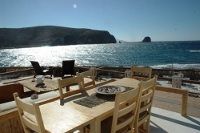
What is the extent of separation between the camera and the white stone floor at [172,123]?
245 centimetres

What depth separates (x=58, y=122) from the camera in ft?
4.15

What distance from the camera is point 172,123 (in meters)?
2.66

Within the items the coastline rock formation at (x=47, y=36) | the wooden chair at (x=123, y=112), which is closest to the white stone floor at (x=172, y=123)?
the wooden chair at (x=123, y=112)

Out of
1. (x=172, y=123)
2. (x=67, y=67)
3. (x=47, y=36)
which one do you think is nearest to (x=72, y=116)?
(x=172, y=123)

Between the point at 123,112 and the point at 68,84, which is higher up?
the point at 68,84

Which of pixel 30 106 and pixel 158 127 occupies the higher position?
pixel 30 106

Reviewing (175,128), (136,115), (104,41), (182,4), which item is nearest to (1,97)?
(136,115)

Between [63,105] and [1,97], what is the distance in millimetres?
2181

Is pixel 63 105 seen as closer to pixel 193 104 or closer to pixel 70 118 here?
pixel 70 118

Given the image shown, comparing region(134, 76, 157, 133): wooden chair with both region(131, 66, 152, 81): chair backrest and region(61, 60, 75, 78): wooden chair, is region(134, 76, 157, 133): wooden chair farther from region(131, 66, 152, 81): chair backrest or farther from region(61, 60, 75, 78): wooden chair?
region(61, 60, 75, 78): wooden chair

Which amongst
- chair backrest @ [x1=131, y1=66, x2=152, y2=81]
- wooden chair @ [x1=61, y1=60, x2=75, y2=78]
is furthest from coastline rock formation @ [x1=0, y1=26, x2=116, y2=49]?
chair backrest @ [x1=131, y1=66, x2=152, y2=81]

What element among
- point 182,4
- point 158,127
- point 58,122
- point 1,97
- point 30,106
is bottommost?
point 158,127

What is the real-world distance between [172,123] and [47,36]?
81285 millimetres

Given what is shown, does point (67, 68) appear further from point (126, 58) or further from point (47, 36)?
point (47, 36)
